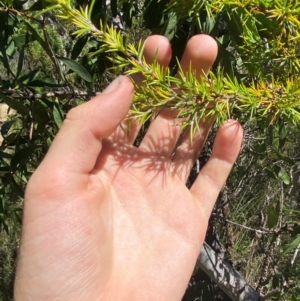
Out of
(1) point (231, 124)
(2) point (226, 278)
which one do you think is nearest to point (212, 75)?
(1) point (231, 124)

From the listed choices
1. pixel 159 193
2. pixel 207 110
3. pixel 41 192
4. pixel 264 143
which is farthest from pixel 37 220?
pixel 264 143

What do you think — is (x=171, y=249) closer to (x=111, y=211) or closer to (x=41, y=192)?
(x=111, y=211)

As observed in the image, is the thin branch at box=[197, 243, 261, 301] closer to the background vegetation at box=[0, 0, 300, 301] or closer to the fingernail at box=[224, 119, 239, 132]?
the background vegetation at box=[0, 0, 300, 301]

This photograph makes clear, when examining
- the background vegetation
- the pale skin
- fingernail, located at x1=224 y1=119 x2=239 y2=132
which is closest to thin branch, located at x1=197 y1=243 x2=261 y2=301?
the background vegetation

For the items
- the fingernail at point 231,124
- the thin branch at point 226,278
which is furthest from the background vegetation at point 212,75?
the thin branch at point 226,278

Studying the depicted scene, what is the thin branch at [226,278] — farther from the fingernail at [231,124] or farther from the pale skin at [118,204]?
the fingernail at [231,124]

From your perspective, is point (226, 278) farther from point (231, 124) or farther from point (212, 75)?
point (212, 75)

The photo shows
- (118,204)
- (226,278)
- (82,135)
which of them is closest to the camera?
(82,135)
